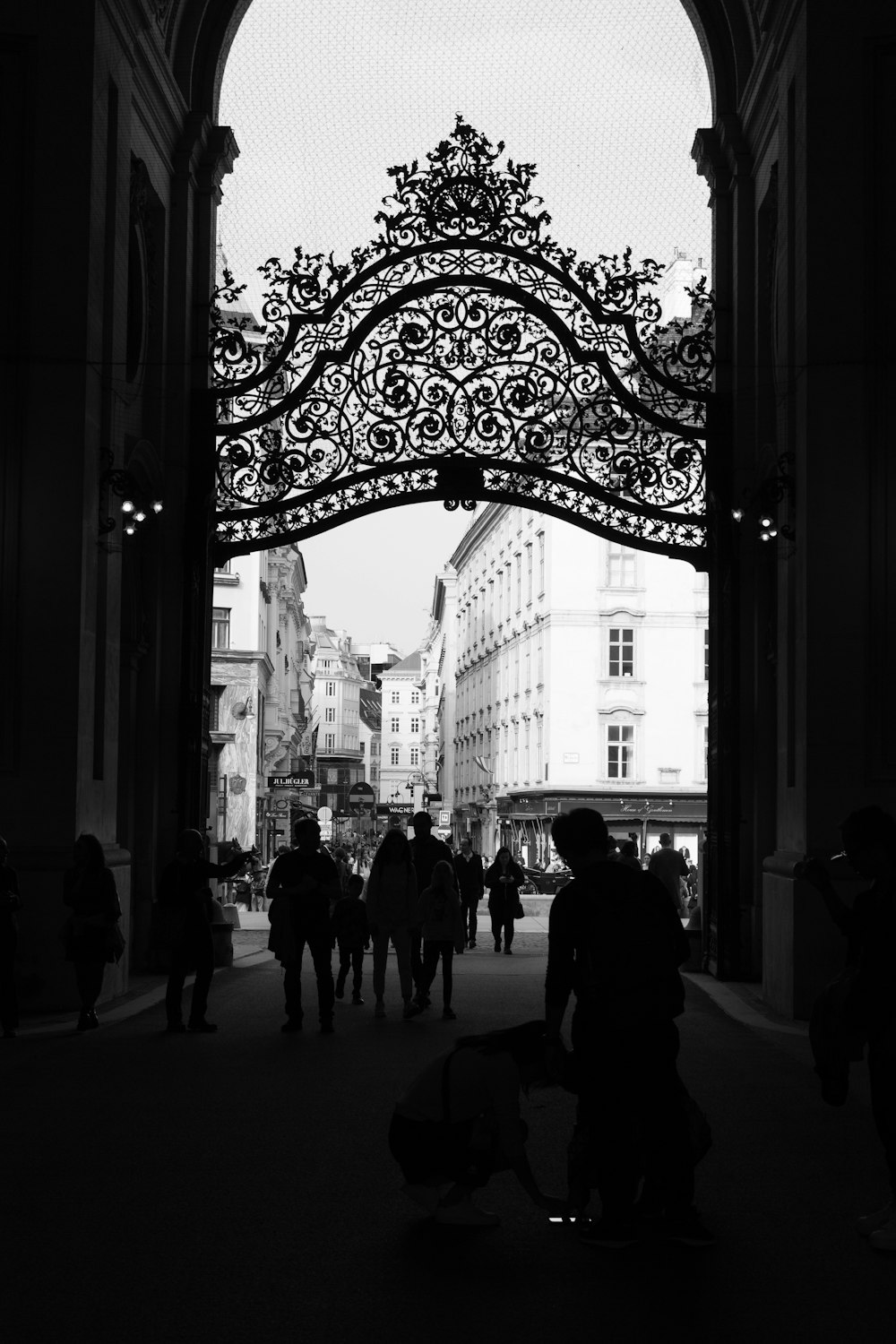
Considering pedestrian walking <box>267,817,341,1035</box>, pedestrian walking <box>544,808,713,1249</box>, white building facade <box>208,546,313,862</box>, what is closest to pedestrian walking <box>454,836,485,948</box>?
pedestrian walking <box>267,817,341,1035</box>

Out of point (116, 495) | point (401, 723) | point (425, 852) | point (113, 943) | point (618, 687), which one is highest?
point (401, 723)

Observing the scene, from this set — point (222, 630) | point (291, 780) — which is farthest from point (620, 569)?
point (291, 780)

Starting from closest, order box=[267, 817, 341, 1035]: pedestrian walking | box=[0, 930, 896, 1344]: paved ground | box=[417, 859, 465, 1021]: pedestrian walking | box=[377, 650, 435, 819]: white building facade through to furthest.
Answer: box=[0, 930, 896, 1344]: paved ground, box=[267, 817, 341, 1035]: pedestrian walking, box=[417, 859, 465, 1021]: pedestrian walking, box=[377, 650, 435, 819]: white building facade

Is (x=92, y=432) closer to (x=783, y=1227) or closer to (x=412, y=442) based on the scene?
(x=412, y=442)

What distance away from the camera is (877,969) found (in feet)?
21.5

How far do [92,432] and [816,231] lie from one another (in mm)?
6090

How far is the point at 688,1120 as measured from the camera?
6.57 m

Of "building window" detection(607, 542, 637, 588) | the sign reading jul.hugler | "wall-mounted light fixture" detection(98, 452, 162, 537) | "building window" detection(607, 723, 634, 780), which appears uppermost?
"building window" detection(607, 542, 637, 588)

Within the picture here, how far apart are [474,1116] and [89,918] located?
707 cm

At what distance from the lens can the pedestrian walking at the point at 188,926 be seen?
523 inches

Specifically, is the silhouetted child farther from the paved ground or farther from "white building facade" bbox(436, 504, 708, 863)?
"white building facade" bbox(436, 504, 708, 863)

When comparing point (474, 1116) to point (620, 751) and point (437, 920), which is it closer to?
point (437, 920)

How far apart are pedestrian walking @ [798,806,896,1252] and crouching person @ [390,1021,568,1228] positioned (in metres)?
1.14

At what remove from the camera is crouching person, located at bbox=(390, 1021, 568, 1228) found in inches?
261
